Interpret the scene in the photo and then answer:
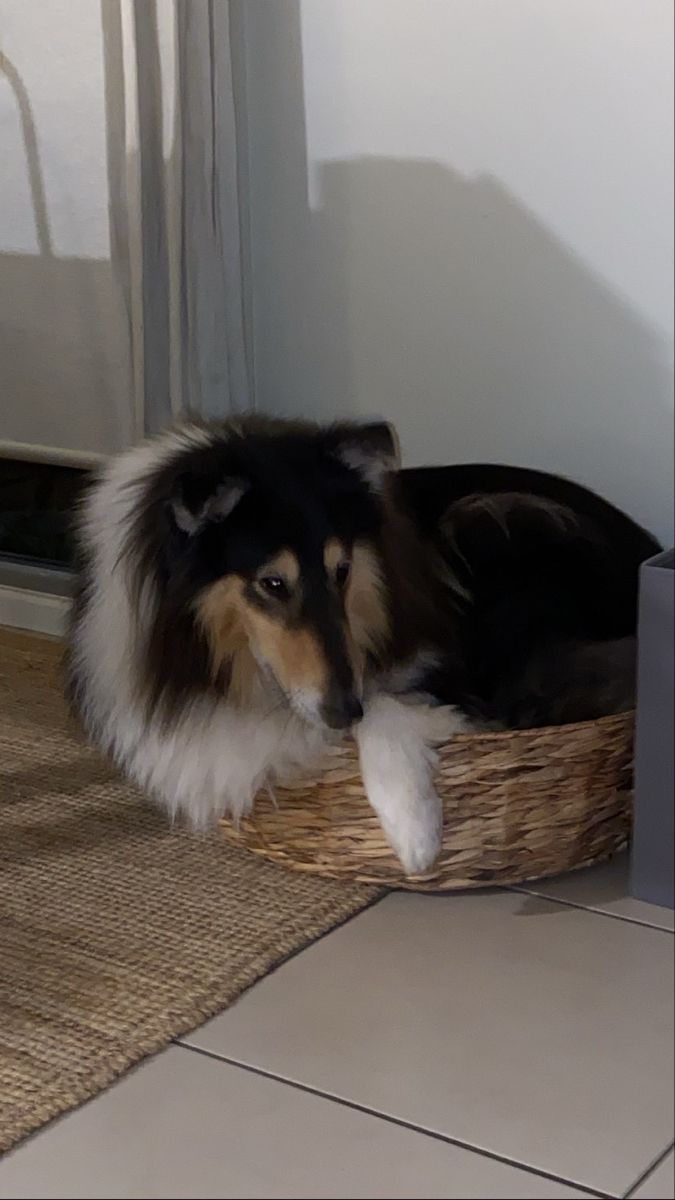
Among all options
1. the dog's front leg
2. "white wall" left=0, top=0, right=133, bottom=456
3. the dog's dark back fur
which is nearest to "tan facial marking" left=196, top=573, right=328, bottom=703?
the dog's front leg

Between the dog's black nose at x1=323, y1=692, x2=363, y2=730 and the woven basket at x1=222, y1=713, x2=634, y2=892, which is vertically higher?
the dog's black nose at x1=323, y1=692, x2=363, y2=730

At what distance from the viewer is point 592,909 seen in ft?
5.74

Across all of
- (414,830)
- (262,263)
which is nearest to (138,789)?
(414,830)

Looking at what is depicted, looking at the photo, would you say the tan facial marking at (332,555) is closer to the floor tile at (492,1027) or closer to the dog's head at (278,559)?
the dog's head at (278,559)

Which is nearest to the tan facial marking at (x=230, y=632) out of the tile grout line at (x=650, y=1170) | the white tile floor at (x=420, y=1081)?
the white tile floor at (x=420, y=1081)

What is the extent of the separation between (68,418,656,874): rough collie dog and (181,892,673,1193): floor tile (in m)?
0.13

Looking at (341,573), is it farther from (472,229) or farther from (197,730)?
(472,229)

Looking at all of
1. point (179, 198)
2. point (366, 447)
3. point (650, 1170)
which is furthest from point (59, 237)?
point (650, 1170)

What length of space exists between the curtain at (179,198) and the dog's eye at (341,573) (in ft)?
1.87

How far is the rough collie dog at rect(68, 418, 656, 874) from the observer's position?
169cm

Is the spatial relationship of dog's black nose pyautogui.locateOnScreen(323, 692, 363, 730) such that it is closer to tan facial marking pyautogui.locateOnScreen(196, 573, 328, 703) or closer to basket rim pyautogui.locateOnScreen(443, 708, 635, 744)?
tan facial marking pyautogui.locateOnScreen(196, 573, 328, 703)

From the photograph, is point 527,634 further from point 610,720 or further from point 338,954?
point 338,954

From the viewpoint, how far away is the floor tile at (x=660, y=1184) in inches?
48.1

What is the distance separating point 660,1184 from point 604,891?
587 millimetres
